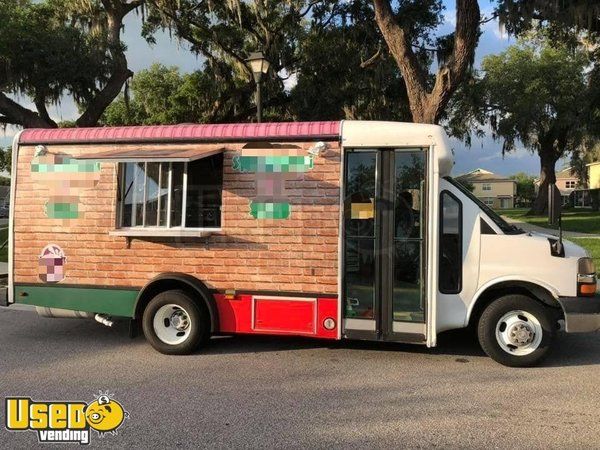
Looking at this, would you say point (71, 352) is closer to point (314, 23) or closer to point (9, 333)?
point (9, 333)

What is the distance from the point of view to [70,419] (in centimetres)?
428

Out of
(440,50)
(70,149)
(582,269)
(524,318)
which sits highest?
(440,50)

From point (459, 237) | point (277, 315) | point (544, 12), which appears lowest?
point (277, 315)

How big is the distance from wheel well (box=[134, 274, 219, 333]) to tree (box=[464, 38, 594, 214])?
25842mm

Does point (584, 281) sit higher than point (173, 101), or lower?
lower

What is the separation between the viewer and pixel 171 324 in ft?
19.8

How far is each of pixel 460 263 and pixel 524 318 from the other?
2.83 feet

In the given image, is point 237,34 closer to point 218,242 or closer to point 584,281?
point 218,242

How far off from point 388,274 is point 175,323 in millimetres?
2504

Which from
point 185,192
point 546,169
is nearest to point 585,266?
point 185,192

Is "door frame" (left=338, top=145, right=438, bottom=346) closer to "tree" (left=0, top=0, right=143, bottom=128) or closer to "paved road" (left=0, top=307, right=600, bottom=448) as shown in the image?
"paved road" (left=0, top=307, right=600, bottom=448)

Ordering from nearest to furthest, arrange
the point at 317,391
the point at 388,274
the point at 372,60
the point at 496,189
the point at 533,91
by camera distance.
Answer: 1. the point at 317,391
2. the point at 388,274
3. the point at 372,60
4. the point at 533,91
5. the point at 496,189

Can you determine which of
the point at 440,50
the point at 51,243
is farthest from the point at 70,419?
the point at 440,50

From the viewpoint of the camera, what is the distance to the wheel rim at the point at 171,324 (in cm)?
598
